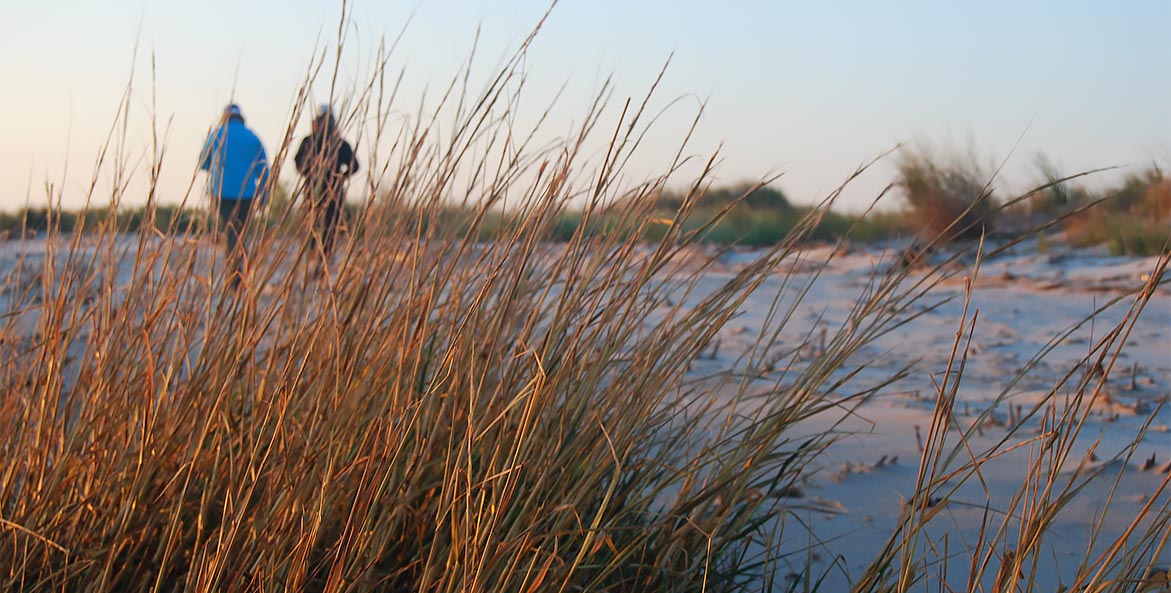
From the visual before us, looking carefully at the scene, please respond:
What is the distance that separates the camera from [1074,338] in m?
4.18

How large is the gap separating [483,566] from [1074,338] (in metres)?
3.73

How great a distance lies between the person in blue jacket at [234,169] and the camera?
66.1 inches

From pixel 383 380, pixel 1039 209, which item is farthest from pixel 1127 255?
pixel 383 380

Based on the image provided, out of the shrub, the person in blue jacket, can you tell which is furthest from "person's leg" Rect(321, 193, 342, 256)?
the shrub

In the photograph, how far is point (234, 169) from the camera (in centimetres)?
468

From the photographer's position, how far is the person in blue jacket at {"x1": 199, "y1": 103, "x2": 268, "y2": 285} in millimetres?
1678

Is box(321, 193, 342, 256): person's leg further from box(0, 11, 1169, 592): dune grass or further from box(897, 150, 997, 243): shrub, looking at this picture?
box(897, 150, 997, 243): shrub

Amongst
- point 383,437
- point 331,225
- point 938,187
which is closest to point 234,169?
point 331,225

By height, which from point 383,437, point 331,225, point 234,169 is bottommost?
point 383,437

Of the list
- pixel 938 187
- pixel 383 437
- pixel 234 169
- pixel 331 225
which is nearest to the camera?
pixel 383 437

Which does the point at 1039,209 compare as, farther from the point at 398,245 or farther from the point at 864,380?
the point at 398,245

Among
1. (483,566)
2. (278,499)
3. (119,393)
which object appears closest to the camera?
(483,566)

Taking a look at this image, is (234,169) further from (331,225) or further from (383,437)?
(383,437)

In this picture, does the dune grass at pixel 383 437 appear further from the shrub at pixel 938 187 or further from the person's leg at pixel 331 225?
the shrub at pixel 938 187
